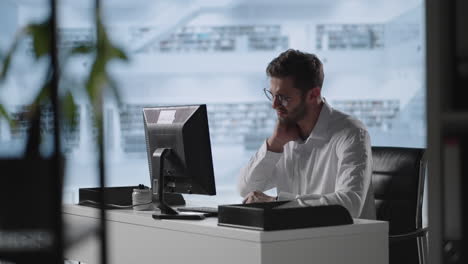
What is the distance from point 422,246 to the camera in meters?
3.15

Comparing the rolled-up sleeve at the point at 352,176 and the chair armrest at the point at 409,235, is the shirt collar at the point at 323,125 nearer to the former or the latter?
the rolled-up sleeve at the point at 352,176

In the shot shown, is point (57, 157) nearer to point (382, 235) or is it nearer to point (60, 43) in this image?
point (60, 43)

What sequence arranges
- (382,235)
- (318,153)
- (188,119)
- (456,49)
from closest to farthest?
1. (456,49)
2. (382,235)
3. (188,119)
4. (318,153)

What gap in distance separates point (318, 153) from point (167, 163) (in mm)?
635

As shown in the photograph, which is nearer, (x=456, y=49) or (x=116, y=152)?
(x=456, y=49)

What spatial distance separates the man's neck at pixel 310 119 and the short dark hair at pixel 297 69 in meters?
0.09

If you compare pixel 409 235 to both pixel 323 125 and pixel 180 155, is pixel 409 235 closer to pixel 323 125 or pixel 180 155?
pixel 323 125

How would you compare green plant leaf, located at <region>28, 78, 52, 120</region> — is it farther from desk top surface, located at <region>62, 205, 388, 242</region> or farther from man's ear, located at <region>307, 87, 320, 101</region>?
man's ear, located at <region>307, 87, 320, 101</region>

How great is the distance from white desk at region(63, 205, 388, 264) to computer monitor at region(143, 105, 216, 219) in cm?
11

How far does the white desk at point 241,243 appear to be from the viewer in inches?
91.8

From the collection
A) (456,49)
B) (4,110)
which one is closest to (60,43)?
(4,110)

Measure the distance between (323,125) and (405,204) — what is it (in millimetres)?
493

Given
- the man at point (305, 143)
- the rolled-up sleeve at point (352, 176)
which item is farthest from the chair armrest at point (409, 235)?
the rolled-up sleeve at point (352, 176)

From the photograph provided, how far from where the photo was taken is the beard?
10.1ft
